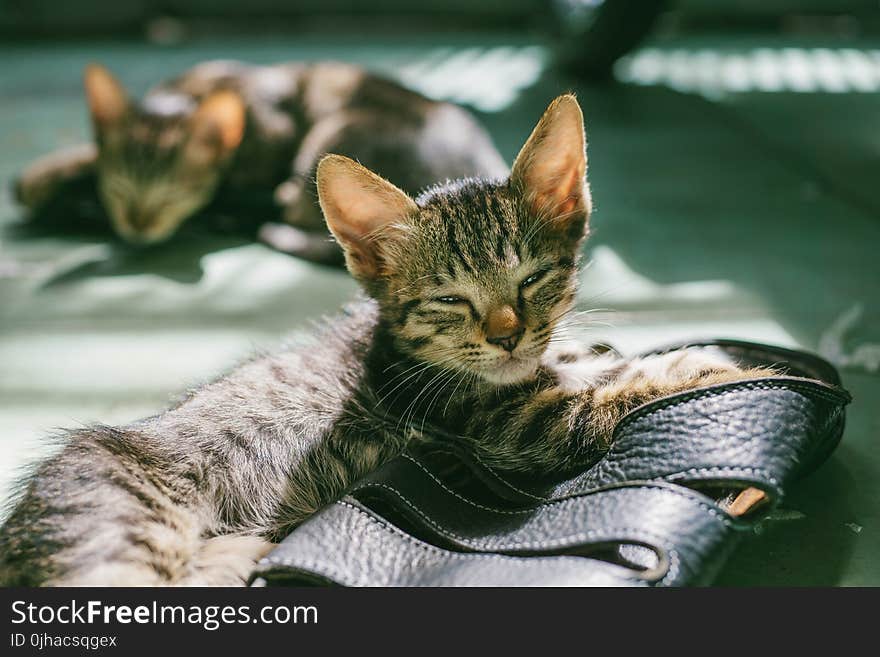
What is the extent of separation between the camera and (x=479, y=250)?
1.59 metres

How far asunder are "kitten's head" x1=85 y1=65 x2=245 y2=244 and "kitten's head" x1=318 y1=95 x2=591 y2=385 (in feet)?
5.86

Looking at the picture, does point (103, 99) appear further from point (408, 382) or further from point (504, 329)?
point (504, 329)

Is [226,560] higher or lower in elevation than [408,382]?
lower

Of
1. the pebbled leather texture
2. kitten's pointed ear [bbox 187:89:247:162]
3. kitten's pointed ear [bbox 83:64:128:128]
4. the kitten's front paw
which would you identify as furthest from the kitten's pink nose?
kitten's pointed ear [bbox 83:64:128:128]

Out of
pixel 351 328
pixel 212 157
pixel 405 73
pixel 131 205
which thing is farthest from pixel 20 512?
pixel 405 73

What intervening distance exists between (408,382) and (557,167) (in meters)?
0.54

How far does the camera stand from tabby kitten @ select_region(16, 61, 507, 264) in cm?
290

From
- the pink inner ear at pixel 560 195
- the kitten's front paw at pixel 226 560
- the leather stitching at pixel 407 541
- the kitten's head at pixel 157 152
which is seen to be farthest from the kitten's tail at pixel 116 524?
the kitten's head at pixel 157 152

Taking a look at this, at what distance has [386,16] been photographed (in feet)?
23.2

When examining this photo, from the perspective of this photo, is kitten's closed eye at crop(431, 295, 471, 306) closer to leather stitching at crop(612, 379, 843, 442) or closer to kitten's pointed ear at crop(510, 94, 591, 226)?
kitten's pointed ear at crop(510, 94, 591, 226)

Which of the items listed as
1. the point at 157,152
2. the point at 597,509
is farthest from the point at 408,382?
the point at 157,152

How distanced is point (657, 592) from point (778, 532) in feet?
1.38

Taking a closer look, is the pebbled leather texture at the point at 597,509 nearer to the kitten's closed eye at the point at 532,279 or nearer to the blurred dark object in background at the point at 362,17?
the kitten's closed eye at the point at 532,279

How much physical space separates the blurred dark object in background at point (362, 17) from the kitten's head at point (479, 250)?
4.98m
